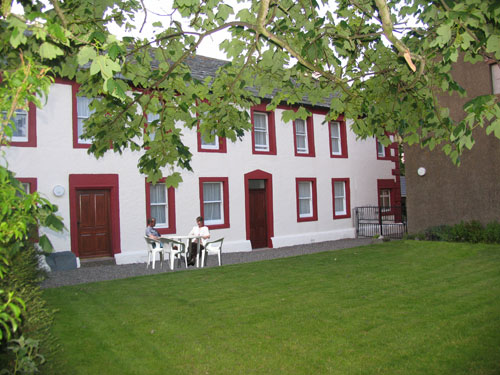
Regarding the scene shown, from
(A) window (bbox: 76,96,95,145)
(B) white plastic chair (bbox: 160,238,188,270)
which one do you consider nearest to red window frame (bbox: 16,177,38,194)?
(A) window (bbox: 76,96,95,145)

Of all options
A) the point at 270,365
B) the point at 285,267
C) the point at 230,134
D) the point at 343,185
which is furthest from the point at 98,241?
the point at 343,185

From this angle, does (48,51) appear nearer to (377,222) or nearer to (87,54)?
(87,54)

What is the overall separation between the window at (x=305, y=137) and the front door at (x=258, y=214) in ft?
8.85

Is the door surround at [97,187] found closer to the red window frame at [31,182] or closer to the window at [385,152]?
the red window frame at [31,182]

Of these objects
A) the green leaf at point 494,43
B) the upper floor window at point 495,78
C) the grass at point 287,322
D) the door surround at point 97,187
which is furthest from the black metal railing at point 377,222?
the green leaf at point 494,43

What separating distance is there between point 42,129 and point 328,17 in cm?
995

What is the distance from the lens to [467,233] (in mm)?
15328

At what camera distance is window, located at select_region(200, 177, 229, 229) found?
17203 mm

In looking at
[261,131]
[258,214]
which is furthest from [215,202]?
[261,131]

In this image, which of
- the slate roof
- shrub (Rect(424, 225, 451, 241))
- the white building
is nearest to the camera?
the white building

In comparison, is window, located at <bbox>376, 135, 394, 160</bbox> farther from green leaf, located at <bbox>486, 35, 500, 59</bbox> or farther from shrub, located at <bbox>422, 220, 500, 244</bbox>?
green leaf, located at <bbox>486, 35, 500, 59</bbox>

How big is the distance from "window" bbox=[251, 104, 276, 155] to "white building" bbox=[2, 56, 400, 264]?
0.04m

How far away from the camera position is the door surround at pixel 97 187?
45.4 feet

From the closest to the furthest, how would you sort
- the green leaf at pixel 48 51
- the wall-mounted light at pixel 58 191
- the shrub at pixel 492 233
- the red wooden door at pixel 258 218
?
the green leaf at pixel 48 51
the wall-mounted light at pixel 58 191
the shrub at pixel 492 233
the red wooden door at pixel 258 218
